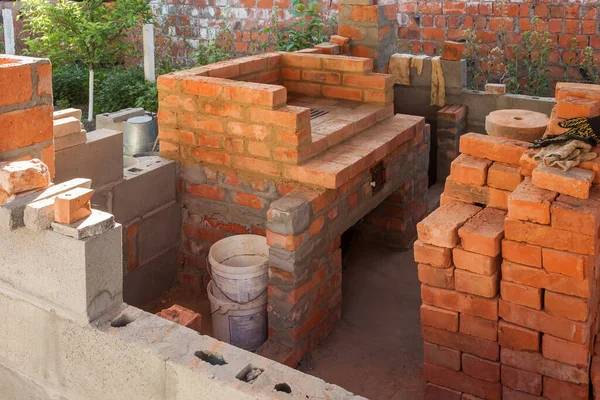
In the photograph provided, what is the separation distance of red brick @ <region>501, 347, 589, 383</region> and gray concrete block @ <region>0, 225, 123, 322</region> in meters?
1.97

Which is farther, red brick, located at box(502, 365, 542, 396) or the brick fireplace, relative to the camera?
the brick fireplace

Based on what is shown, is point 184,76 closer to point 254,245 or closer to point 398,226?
point 254,245

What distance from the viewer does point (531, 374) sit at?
3.49 metres

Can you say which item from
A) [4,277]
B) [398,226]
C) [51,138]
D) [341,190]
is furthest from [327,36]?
[4,277]

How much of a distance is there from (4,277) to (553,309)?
95.2 inches

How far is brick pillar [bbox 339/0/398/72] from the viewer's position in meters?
6.90

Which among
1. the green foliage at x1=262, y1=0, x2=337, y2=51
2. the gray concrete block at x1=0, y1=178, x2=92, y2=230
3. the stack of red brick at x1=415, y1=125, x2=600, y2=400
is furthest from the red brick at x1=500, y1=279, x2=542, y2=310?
the green foliage at x1=262, y1=0, x2=337, y2=51

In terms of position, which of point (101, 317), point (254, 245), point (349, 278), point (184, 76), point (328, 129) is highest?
point (184, 76)

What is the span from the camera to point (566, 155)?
11.0 ft

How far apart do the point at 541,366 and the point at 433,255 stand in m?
0.74

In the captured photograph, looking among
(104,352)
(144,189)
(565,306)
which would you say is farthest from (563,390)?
(144,189)

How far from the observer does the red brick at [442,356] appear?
371 centimetres

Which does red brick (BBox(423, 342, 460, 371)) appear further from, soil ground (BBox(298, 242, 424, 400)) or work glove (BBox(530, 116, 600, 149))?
work glove (BBox(530, 116, 600, 149))

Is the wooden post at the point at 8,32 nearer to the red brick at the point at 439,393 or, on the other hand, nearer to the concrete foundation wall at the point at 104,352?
the concrete foundation wall at the point at 104,352
